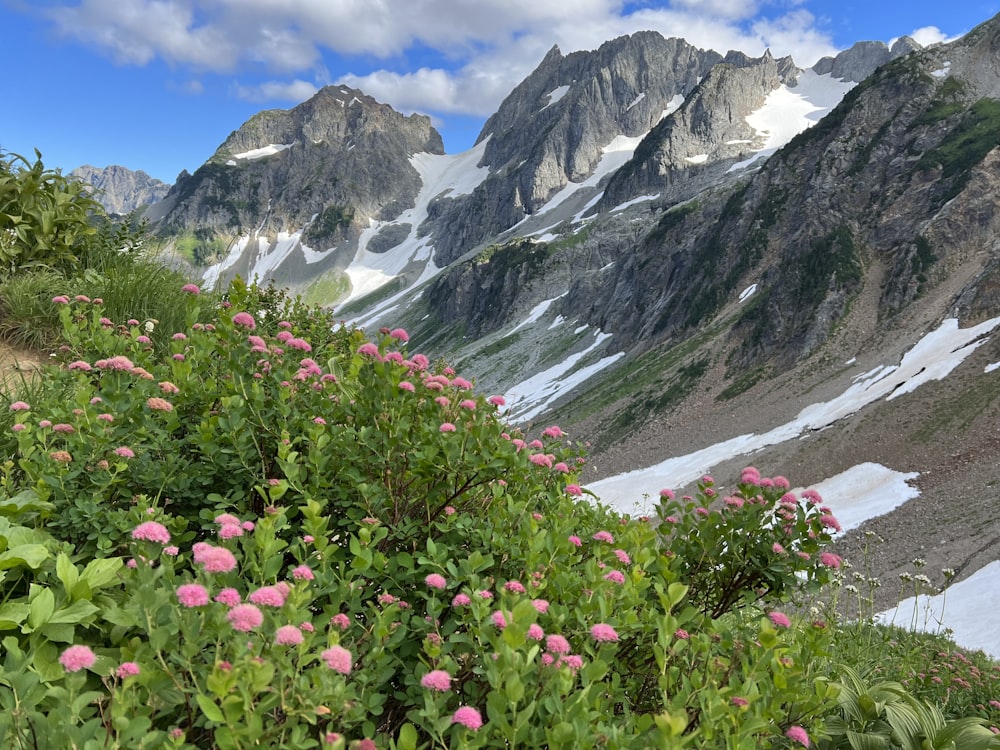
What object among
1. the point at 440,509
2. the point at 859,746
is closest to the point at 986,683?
the point at 859,746

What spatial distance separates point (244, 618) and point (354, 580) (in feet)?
4.17

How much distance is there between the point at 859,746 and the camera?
408cm

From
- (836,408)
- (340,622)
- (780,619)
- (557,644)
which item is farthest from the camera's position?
(836,408)

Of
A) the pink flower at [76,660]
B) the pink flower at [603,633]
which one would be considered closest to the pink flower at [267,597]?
the pink flower at [76,660]

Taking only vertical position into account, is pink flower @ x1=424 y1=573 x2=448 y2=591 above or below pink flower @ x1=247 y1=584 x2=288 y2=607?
below

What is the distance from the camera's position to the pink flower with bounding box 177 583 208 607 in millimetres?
2024

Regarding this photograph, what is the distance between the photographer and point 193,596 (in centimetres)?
205

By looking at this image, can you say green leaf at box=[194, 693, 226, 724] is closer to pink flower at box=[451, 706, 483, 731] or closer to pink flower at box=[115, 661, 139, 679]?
pink flower at box=[115, 661, 139, 679]

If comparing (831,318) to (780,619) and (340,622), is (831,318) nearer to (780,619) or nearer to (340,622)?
(780,619)

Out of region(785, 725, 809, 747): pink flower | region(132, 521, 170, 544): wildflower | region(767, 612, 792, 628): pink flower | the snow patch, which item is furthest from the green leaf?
the snow patch

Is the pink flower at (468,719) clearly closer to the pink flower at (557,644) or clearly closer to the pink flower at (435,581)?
the pink flower at (557,644)

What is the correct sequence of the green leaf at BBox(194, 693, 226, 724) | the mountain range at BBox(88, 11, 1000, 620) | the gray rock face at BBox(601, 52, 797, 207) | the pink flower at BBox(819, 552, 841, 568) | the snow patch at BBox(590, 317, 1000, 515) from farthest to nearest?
the gray rock face at BBox(601, 52, 797, 207), the snow patch at BBox(590, 317, 1000, 515), the mountain range at BBox(88, 11, 1000, 620), the pink flower at BBox(819, 552, 841, 568), the green leaf at BBox(194, 693, 226, 724)

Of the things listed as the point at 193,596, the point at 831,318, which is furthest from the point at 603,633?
the point at 831,318

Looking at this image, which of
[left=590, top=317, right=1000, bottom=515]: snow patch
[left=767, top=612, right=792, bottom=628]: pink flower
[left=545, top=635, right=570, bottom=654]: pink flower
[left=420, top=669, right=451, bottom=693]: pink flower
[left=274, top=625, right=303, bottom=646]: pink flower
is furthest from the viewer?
[left=590, top=317, right=1000, bottom=515]: snow patch
